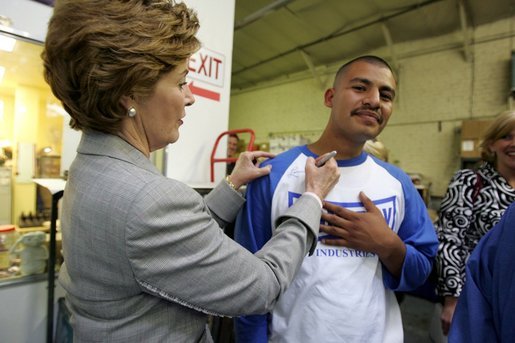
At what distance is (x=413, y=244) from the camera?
0.98 meters

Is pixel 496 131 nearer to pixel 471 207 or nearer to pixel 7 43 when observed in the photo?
pixel 471 207

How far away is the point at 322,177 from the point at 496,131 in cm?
114

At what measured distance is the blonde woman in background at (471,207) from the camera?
1.32m

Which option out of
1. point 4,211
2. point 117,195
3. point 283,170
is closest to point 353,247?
point 283,170

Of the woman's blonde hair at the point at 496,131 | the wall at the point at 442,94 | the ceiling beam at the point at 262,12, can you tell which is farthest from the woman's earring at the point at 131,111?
the wall at the point at 442,94

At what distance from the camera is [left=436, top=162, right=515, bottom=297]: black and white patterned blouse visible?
4.31ft

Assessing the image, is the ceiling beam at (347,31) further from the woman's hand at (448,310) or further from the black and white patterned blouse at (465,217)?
the woman's hand at (448,310)

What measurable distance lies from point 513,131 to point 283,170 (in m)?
1.18

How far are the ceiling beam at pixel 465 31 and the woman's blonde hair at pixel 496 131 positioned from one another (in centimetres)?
379

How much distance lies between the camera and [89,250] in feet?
1.86

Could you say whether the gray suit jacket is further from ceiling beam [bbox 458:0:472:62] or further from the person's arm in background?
ceiling beam [bbox 458:0:472:62]

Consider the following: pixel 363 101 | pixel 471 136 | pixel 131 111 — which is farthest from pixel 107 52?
pixel 471 136

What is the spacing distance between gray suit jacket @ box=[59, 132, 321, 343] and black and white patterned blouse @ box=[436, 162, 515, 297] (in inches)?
41.7

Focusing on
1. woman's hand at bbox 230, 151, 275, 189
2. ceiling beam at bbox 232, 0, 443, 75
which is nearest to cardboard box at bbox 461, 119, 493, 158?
ceiling beam at bbox 232, 0, 443, 75
